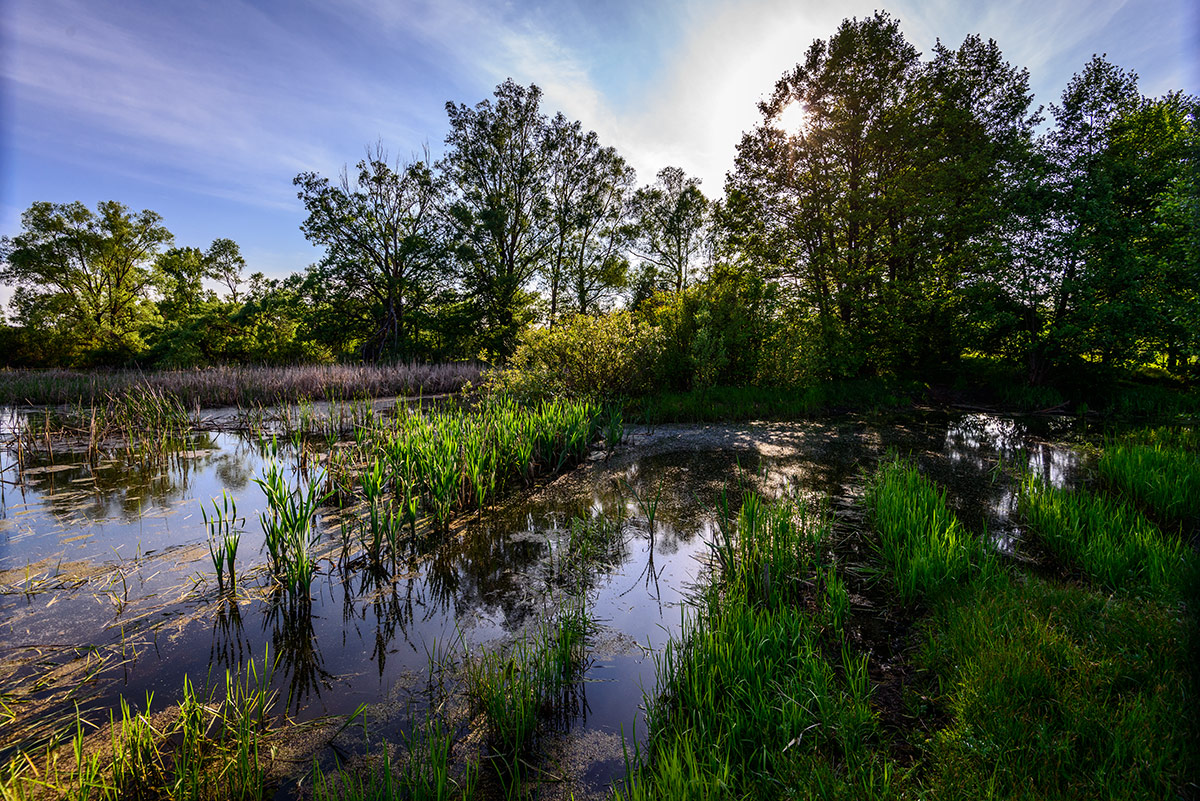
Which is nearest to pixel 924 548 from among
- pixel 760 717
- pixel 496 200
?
pixel 760 717

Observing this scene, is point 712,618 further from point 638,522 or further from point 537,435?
point 537,435

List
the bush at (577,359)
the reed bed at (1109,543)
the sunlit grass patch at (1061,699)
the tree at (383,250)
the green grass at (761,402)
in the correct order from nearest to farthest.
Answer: the sunlit grass patch at (1061,699), the reed bed at (1109,543), the bush at (577,359), the green grass at (761,402), the tree at (383,250)

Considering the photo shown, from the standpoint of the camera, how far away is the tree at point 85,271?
1165 inches

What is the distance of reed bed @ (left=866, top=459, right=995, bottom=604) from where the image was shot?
3086 mm

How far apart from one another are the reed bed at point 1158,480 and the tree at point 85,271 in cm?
4009

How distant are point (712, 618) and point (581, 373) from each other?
7.85m

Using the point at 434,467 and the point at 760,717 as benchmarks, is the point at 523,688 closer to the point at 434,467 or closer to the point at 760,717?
the point at 760,717

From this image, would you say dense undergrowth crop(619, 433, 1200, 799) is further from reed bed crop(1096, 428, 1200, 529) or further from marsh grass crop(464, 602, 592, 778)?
reed bed crop(1096, 428, 1200, 529)

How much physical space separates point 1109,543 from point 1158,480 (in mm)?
2085

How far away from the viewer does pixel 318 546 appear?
13.3 ft

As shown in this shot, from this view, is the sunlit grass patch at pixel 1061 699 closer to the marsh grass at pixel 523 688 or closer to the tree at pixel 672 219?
the marsh grass at pixel 523 688

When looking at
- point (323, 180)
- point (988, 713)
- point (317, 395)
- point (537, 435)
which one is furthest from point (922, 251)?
point (323, 180)

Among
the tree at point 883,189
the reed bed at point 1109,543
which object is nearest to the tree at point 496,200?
the tree at point 883,189

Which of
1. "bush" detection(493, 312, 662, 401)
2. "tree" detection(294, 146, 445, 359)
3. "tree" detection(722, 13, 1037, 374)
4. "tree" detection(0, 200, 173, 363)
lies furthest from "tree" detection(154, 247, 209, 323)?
"tree" detection(722, 13, 1037, 374)
